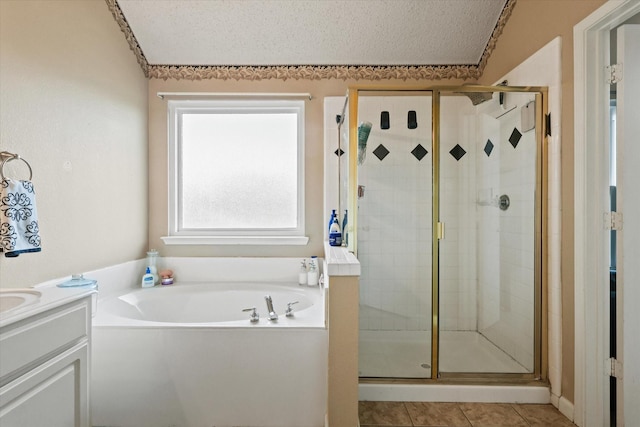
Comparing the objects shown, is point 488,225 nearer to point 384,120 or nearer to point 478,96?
point 478,96

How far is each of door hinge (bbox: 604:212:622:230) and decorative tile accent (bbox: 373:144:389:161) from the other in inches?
50.1

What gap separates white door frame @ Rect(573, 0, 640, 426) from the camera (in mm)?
1636

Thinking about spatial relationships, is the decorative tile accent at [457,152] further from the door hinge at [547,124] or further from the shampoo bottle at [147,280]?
the shampoo bottle at [147,280]

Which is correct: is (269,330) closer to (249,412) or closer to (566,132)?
(249,412)

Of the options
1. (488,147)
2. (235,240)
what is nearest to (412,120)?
(488,147)

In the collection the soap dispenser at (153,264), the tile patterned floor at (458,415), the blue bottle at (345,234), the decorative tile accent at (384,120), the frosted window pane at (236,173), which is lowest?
the tile patterned floor at (458,415)

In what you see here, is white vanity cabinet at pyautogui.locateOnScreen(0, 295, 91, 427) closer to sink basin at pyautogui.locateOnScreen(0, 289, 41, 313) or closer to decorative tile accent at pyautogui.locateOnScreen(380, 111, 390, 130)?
sink basin at pyautogui.locateOnScreen(0, 289, 41, 313)

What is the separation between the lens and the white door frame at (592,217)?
1636 mm

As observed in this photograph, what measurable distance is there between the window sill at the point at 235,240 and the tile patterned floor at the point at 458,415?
1292 mm

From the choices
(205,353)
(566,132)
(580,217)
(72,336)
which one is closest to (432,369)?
(580,217)

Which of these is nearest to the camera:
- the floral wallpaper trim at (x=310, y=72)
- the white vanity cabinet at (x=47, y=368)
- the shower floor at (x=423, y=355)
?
the white vanity cabinet at (x=47, y=368)

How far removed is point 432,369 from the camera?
77.8 inches

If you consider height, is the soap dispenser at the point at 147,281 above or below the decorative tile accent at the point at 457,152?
below

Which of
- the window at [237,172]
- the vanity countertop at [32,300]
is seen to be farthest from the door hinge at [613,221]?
the vanity countertop at [32,300]
